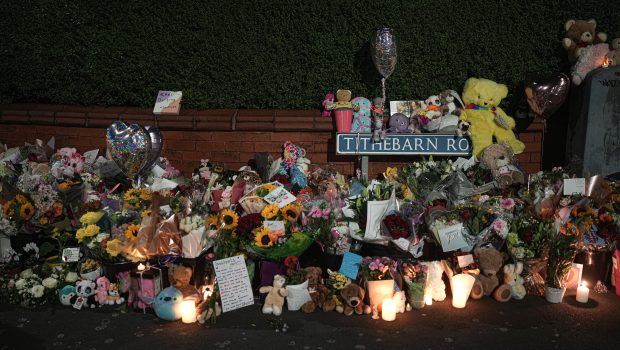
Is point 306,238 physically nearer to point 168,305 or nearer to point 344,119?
point 168,305

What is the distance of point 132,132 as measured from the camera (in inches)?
192

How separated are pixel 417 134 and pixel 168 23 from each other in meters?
3.32

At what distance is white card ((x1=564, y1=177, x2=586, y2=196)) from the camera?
4.45 meters

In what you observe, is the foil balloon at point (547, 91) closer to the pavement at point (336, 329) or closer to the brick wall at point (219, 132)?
the brick wall at point (219, 132)

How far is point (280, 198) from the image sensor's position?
4426 mm

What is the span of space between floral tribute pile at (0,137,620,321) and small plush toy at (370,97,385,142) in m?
0.80

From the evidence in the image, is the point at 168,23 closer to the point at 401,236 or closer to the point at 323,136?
the point at 323,136

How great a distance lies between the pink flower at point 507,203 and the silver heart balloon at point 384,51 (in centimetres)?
202

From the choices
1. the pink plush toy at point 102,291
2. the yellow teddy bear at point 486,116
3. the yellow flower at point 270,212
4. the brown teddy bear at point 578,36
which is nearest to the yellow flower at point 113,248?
the pink plush toy at point 102,291

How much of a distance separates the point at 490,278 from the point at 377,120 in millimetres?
2080

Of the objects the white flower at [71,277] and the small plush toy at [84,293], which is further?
the white flower at [71,277]

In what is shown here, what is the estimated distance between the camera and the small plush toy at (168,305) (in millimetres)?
3797

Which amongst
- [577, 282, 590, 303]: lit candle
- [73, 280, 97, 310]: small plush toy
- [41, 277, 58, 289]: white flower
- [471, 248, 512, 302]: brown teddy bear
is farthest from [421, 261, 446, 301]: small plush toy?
[41, 277, 58, 289]: white flower

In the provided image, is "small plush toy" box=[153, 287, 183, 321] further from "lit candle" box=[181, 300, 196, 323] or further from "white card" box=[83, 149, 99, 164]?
"white card" box=[83, 149, 99, 164]
